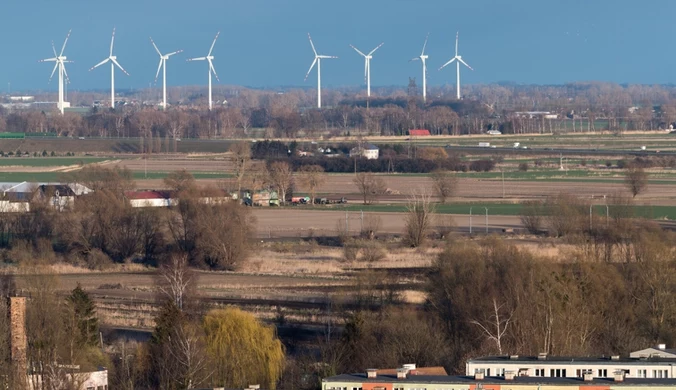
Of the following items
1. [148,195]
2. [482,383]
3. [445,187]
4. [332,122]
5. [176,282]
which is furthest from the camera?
[332,122]

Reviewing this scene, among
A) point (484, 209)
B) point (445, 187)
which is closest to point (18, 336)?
point (484, 209)

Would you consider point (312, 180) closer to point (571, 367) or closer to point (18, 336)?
point (18, 336)

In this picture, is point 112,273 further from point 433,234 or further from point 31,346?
point 31,346

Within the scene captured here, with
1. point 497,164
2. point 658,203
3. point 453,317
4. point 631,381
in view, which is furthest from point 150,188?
point 631,381

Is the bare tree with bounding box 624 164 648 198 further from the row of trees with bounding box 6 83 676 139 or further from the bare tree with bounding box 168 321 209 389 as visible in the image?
the row of trees with bounding box 6 83 676 139

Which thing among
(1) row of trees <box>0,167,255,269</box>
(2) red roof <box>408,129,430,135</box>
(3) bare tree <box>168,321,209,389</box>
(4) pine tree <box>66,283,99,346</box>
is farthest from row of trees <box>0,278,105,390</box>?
(2) red roof <box>408,129,430,135</box>

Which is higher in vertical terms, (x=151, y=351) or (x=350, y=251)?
(x=151, y=351)

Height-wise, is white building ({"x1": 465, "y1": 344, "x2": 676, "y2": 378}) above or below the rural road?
above
